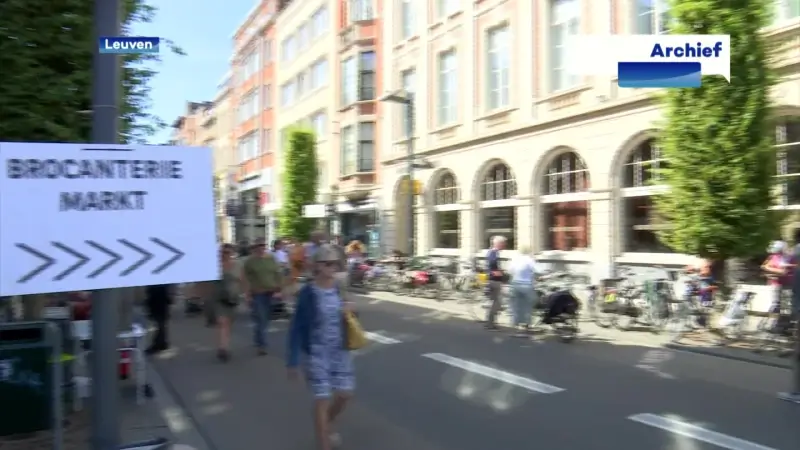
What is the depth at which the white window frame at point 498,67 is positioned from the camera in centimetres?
2225

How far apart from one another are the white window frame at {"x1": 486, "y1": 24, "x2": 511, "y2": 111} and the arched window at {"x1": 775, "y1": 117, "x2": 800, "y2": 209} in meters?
9.09

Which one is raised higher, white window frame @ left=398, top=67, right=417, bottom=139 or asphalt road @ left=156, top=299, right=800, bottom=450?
white window frame @ left=398, top=67, right=417, bottom=139

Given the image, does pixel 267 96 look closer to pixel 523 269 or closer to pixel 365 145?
pixel 365 145

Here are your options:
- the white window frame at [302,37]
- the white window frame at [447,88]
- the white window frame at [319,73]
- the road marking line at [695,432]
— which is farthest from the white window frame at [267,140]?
the road marking line at [695,432]

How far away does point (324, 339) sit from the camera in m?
5.42

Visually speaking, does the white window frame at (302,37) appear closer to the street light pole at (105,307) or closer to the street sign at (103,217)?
the street light pole at (105,307)

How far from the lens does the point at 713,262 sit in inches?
487

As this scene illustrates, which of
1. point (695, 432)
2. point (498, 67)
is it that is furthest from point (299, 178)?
point (695, 432)

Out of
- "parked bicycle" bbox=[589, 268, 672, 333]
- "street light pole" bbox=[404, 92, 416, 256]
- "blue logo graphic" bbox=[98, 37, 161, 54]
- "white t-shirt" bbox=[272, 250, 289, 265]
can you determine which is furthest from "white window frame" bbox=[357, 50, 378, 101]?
"blue logo graphic" bbox=[98, 37, 161, 54]

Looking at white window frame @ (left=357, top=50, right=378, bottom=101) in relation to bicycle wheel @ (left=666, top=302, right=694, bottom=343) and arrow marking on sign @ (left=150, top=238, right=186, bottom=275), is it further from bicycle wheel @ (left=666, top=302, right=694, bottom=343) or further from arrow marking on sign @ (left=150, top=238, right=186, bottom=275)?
arrow marking on sign @ (left=150, top=238, right=186, bottom=275)

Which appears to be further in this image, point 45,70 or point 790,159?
point 790,159

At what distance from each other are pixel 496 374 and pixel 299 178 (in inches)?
1088

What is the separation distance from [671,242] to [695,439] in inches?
278

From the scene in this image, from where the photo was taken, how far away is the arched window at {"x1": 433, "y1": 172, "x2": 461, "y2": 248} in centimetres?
2514
